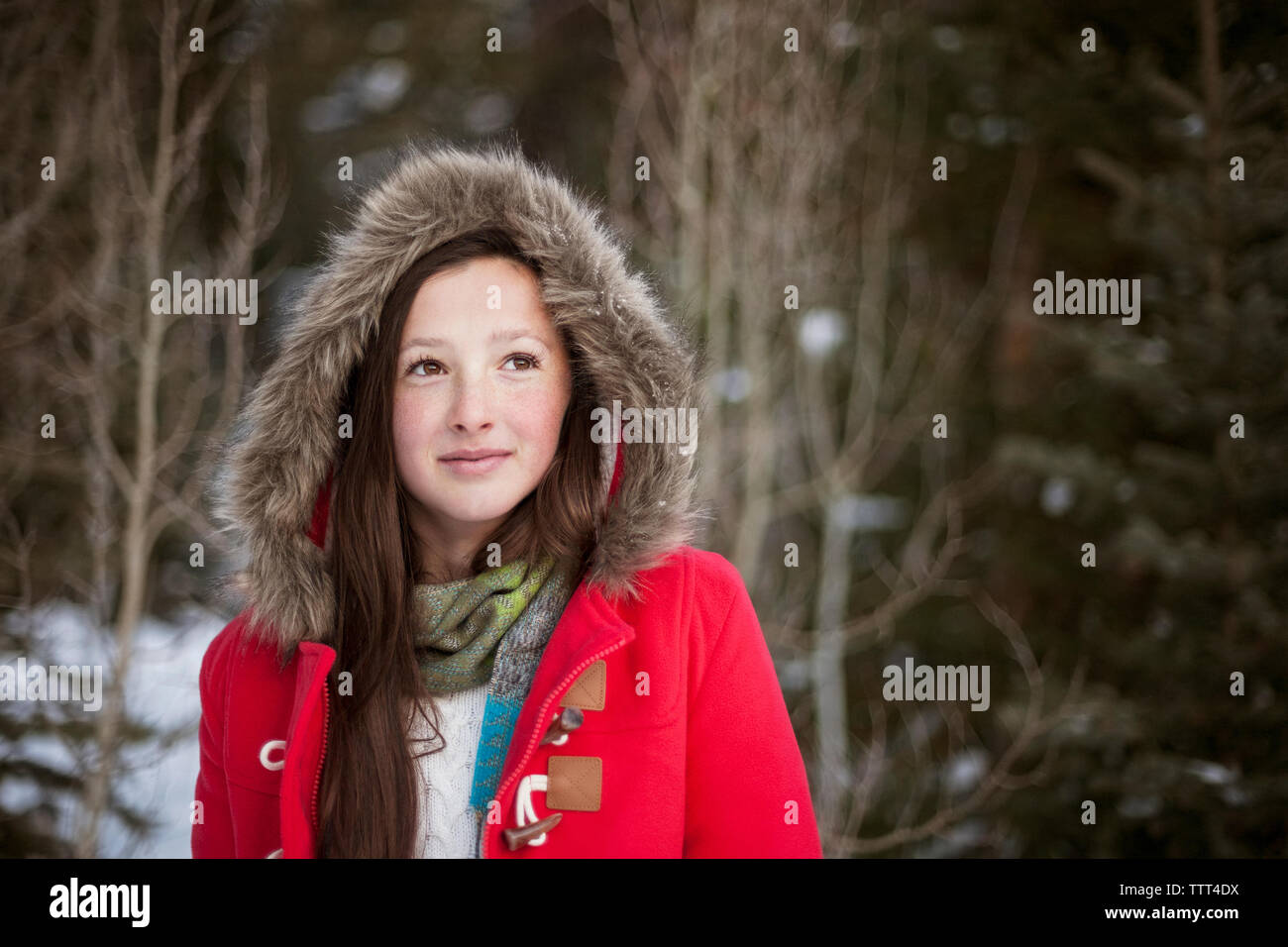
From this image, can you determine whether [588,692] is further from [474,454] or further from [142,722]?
[142,722]

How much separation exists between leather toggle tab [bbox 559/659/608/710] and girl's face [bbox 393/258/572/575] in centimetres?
32

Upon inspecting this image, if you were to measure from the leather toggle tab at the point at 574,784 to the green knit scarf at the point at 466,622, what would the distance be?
21 cm

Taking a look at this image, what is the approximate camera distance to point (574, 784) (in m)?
1.76

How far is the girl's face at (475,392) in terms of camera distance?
1774 mm

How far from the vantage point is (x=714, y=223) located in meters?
5.02

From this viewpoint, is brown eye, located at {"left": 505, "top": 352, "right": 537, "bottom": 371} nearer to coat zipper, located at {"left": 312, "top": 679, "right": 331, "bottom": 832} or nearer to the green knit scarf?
the green knit scarf

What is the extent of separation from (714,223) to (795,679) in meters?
2.58

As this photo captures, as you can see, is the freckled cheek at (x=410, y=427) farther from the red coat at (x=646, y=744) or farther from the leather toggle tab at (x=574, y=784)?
the leather toggle tab at (x=574, y=784)

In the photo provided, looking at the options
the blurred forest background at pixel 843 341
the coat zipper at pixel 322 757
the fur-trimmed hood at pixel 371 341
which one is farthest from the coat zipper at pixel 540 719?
the blurred forest background at pixel 843 341

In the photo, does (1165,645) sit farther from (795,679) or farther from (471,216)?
(471,216)

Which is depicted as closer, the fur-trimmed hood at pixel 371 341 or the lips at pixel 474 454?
the lips at pixel 474 454

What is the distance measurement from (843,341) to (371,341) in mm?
4534

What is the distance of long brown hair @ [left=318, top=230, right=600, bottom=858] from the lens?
1.75 meters

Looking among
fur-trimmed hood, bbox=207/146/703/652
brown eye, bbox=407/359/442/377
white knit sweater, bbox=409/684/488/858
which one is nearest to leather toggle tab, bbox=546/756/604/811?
white knit sweater, bbox=409/684/488/858
